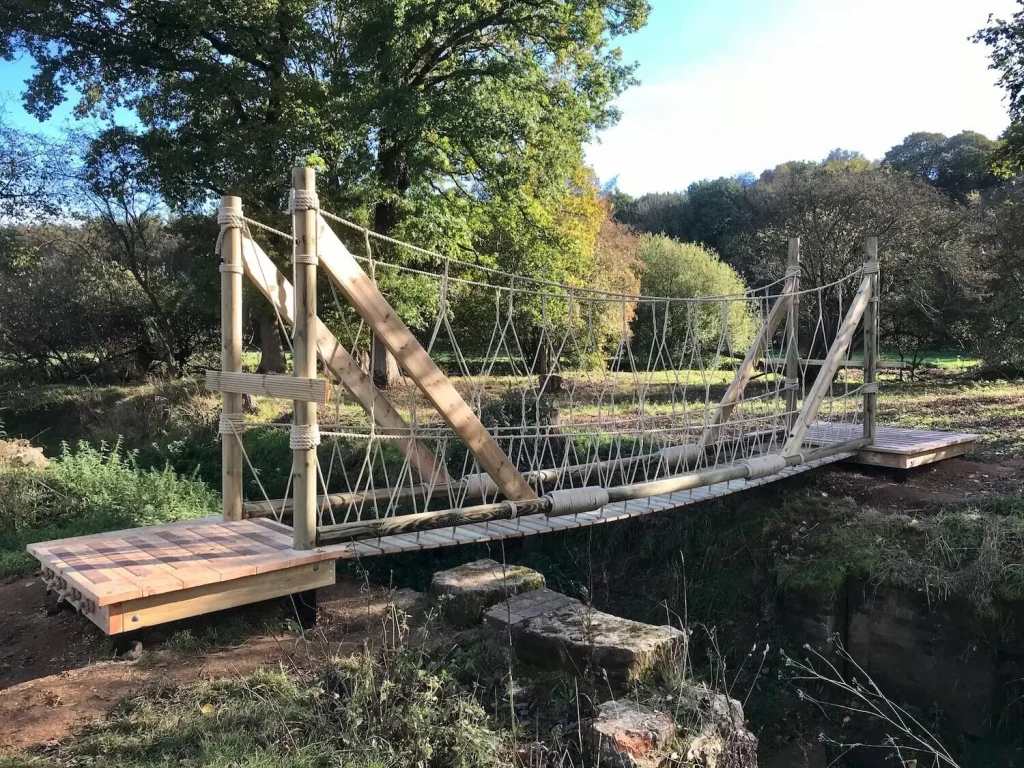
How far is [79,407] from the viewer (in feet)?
37.0

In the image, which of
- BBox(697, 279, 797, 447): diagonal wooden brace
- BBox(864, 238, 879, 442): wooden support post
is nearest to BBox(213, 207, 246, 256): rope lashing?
BBox(697, 279, 797, 447): diagonal wooden brace

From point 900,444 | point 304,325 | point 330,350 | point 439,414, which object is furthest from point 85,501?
point 900,444

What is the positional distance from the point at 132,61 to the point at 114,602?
9460 millimetres

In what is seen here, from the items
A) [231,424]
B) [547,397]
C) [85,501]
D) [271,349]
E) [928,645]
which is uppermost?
[271,349]

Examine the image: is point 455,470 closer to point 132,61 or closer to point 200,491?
point 200,491

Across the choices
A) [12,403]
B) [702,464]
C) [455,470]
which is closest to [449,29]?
[455,470]

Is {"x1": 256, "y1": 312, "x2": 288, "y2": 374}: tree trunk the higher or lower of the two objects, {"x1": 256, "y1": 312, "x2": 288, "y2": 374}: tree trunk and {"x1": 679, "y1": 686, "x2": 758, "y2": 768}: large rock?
the higher

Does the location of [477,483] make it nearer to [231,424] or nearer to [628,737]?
[231,424]

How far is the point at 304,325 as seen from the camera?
9.40ft

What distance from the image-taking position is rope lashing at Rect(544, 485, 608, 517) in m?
3.42

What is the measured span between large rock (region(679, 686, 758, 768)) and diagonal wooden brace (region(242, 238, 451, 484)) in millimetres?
1763

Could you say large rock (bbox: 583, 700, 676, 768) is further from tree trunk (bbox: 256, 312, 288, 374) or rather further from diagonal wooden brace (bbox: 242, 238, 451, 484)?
tree trunk (bbox: 256, 312, 288, 374)

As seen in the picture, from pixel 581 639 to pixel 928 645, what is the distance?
97.4 inches

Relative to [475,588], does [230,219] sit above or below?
above
